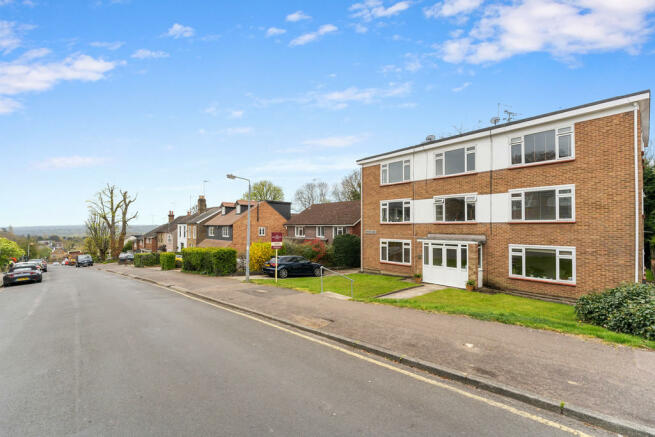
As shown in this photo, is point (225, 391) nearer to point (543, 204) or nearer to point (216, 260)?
point (543, 204)

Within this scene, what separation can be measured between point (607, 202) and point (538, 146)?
142 inches

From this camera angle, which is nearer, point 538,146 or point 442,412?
point 442,412

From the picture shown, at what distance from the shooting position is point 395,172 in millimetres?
21547

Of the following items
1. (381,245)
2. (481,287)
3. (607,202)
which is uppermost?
(607,202)

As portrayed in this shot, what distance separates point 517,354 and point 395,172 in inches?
640

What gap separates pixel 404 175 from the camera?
2091 cm

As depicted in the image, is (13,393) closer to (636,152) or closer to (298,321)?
(298,321)

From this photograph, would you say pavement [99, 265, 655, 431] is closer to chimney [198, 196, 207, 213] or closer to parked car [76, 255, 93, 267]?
chimney [198, 196, 207, 213]

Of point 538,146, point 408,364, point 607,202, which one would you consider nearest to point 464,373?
point 408,364

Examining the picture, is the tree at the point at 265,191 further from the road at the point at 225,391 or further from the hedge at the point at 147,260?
the road at the point at 225,391

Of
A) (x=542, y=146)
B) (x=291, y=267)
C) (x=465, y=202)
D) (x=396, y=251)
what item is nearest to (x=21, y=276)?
(x=291, y=267)

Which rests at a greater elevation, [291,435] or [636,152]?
[636,152]

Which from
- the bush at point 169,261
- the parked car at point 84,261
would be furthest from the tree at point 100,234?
the bush at point 169,261

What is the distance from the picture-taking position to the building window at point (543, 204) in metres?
13.9
